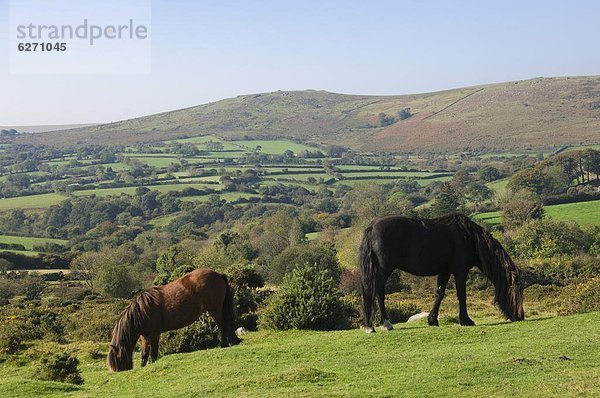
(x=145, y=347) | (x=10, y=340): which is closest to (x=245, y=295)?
(x=10, y=340)

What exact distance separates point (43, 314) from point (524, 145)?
173044mm

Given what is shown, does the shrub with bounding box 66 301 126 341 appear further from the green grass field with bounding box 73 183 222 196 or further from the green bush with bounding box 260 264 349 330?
the green grass field with bounding box 73 183 222 196

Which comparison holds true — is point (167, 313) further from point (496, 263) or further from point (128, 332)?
point (496, 263)

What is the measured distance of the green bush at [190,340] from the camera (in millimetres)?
19312

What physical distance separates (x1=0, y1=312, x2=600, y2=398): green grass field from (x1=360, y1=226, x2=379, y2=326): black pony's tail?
56cm

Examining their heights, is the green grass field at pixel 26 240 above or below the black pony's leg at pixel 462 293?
below

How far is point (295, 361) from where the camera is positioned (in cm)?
1365

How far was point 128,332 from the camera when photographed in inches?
603

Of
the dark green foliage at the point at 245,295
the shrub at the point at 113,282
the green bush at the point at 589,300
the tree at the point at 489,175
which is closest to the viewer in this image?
the green bush at the point at 589,300

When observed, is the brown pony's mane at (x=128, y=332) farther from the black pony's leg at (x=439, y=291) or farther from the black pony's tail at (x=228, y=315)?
the black pony's leg at (x=439, y=291)

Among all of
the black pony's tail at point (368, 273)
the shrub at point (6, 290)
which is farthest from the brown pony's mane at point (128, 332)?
the shrub at point (6, 290)

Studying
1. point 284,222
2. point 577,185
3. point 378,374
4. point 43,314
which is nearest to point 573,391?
point 378,374

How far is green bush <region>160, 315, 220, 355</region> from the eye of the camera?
1931 centimetres

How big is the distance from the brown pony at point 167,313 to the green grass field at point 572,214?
61901 millimetres
